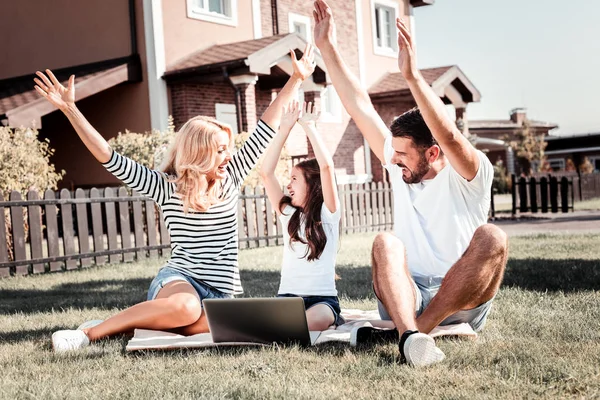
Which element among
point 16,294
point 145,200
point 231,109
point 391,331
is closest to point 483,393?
point 391,331

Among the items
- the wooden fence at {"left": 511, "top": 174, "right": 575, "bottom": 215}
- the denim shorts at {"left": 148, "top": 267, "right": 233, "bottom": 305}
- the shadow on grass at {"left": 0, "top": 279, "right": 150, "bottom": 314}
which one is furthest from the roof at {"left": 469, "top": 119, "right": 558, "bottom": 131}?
the denim shorts at {"left": 148, "top": 267, "right": 233, "bottom": 305}

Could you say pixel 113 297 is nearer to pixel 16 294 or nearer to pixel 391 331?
pixel 16 294

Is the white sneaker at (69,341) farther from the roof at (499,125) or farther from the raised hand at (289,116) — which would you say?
the roof at (499,125)

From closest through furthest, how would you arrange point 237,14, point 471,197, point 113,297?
1. point 471,197
2. point 113,297
3. point 237,14

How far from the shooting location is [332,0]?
835 inches

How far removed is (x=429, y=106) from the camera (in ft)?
10.6

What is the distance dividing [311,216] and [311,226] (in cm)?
8

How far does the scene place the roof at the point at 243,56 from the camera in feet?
50.0

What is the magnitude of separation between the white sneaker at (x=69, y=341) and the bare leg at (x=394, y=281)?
1.81m

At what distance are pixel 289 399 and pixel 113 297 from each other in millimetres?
3934

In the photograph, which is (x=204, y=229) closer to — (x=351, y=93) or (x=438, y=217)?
(x=351, y=93)

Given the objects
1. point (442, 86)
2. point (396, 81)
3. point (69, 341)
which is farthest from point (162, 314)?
point (396, 81)

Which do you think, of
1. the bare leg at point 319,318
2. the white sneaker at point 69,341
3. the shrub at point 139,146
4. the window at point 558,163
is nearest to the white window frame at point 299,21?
the shrub at point 139,146

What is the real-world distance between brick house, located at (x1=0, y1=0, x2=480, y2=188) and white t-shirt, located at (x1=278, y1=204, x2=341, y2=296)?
10.00 m
